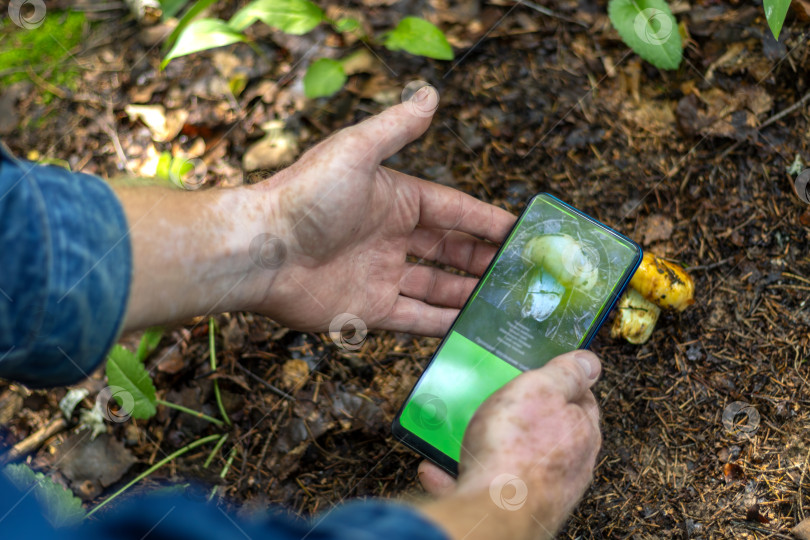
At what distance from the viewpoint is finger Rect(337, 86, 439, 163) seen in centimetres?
203

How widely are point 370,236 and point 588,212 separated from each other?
3.32ft

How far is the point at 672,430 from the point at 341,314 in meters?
1.41

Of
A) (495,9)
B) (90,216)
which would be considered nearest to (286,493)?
(90,216)

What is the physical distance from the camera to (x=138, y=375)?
2.29 metres

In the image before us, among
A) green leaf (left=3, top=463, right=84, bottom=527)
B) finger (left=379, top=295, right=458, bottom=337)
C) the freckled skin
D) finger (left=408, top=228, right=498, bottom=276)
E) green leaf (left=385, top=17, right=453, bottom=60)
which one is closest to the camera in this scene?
the freckled skin

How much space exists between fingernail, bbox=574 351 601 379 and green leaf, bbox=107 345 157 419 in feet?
5.59

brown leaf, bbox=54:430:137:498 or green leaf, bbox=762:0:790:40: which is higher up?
green leaf, bbox=762:0:790:40

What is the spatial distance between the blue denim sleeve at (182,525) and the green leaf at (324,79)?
2.04 metres

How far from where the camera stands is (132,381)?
90.6 inches

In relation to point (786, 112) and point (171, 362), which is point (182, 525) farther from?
point (786, 112)

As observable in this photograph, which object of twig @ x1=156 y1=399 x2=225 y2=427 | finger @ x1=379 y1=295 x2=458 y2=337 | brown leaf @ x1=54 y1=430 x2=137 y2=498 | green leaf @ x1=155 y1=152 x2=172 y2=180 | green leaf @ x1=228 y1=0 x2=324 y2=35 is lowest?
brown leaf @ x1=54 y1=430 x2=137 y2=498

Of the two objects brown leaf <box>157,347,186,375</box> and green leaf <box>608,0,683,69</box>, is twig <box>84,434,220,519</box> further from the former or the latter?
green leaf <box>608,0,683,69</box>

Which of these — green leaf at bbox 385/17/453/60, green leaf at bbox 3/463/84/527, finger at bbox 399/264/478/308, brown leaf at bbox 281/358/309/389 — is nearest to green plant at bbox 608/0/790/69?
green leaf at bbox 385/17/453/60

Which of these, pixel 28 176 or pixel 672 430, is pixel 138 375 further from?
pixel 672 430
